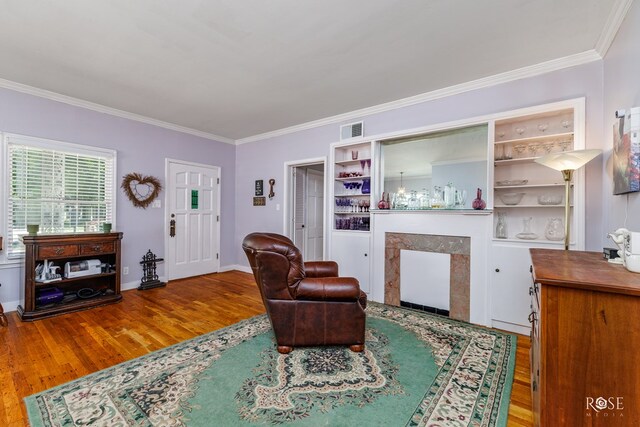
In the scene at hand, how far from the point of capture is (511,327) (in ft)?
9.42

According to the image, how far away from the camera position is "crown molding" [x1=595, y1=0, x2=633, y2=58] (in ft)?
6.36

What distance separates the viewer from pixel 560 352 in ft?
3.51

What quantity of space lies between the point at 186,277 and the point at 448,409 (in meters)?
4.52

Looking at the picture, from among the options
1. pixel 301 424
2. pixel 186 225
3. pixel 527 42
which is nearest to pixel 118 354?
pixel 301 424

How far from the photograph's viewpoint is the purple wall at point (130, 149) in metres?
3.35

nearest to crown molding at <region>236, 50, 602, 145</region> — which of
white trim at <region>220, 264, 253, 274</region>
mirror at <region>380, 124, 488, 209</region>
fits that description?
mirror at <region>380, 124, 488, 209</region>

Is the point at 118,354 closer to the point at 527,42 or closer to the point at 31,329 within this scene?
the point at 31,329

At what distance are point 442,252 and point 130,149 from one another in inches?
181

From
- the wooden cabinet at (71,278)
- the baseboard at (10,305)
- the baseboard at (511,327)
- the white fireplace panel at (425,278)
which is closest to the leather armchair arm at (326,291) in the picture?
the white fireplace panel at (425,278)

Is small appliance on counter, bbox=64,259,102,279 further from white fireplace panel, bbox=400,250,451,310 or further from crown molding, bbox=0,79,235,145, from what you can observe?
white fireplace panel, bbox=400,250,451,310

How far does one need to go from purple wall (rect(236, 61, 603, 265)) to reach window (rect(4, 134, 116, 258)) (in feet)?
7.15

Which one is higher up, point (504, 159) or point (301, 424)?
point (504, 159)

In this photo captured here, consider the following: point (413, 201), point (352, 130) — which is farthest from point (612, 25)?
point (352, 130)

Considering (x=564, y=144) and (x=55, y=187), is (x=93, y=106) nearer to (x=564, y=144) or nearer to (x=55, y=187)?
(x=55, y=187)
